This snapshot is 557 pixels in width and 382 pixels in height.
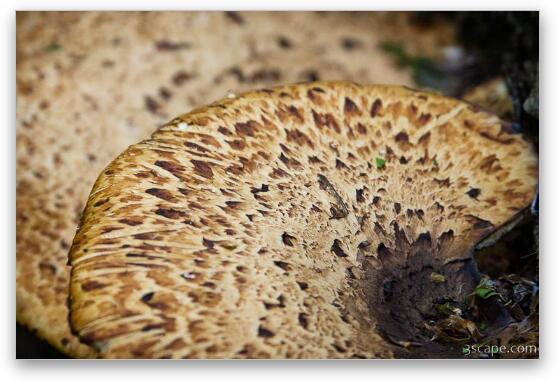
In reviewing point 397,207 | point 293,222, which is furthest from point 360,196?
point 293,222

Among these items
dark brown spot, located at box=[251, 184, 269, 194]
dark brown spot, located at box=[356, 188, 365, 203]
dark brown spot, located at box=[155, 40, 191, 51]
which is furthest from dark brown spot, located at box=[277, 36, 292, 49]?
dark brown spot, located at box=[251, 184, 269, 194]

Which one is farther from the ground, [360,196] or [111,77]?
[111,77]

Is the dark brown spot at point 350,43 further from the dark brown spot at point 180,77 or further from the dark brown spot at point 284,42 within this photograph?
the dark brown spot at point 180,77

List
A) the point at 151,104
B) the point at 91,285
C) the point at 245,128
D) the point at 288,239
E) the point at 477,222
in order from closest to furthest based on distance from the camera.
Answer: the point at 91,285 < the point at 288,239 < the point at 245,128 < the point at 477,222 < the point at 151,104

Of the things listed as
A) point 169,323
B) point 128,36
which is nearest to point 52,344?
point 169,323

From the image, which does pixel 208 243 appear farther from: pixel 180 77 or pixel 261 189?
pixel 180 77

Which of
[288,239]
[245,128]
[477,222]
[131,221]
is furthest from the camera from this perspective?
[477,222]

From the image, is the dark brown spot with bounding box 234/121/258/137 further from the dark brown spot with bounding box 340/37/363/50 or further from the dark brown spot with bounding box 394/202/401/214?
the dark brown spot with bounding box 340/37/363/50
